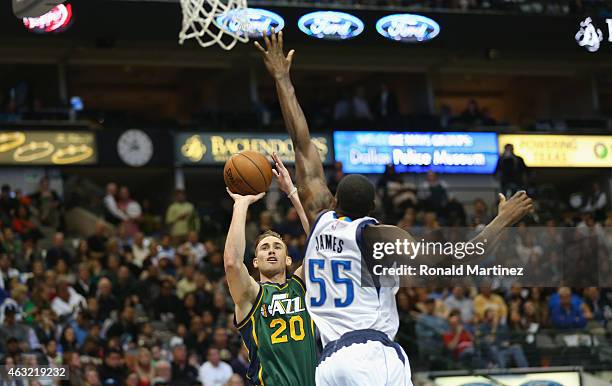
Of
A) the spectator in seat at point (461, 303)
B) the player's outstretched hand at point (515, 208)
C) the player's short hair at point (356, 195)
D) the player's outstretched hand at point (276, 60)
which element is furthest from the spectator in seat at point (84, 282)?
the player's outstretched hand at point (515, 208)

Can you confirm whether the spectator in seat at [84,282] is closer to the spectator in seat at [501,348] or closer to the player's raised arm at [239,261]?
the spectator in seat at [501,348]

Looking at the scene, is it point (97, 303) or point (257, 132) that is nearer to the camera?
point (97, 303)

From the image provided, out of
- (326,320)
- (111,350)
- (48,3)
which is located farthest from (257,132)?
(326,320)

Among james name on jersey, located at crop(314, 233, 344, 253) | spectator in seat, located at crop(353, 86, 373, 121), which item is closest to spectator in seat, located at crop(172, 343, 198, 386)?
james name on jersey, located at crop(314, 233, 344, 253)

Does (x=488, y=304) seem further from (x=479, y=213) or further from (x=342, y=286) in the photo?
(x=342, y=286)

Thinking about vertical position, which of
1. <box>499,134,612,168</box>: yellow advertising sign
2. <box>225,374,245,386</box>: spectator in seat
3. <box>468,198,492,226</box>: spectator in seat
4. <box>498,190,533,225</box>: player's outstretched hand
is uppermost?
<box>499,134,612,168</box>: yellow advertising sign

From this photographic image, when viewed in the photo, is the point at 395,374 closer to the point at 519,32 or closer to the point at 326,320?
the point at 326,320

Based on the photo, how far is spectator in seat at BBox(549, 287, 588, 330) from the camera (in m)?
16.2

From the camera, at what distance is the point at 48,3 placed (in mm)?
9008

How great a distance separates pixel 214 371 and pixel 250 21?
17.8 ft

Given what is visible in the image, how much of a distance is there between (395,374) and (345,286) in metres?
0.58

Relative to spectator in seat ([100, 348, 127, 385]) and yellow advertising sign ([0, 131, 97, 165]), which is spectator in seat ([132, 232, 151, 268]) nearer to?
spectator in seat ([100, 348, 127, 385])

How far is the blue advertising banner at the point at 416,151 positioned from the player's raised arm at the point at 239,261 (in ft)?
46.3

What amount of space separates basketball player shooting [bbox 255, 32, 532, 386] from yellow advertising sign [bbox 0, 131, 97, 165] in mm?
14562
